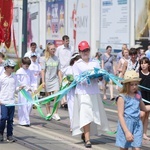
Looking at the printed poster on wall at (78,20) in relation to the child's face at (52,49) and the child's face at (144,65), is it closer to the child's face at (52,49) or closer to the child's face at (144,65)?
the child's face at (52,49)

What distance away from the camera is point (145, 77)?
11.0 meters

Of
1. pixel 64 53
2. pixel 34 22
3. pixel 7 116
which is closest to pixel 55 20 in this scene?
pixel 34 22

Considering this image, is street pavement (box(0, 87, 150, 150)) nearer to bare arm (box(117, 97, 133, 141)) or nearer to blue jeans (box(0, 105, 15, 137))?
blue jeans (box(0, 105, 15, 137))

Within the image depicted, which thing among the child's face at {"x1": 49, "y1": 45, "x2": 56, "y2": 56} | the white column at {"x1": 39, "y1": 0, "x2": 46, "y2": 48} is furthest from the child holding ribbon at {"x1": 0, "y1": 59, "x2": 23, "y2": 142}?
the white column at {"x1": 39, "y1": 0, "x2": 46, "y2": 48}

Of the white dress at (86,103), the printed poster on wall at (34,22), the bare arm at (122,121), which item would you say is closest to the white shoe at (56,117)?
the white dress at (86,103)

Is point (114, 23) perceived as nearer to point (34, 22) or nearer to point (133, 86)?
point (34, 22)

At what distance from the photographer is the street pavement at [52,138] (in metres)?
10.3

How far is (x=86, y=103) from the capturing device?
10.2 m

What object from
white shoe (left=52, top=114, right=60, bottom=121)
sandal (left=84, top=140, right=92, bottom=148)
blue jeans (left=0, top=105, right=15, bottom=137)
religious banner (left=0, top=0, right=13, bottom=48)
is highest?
religious banner (left=0, top=0, right=13, bottom=48)

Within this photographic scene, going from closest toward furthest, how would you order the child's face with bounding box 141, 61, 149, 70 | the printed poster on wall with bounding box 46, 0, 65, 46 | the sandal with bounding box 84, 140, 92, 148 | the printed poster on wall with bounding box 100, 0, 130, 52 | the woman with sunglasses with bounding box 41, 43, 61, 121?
the sandal with bounding box 84, 140, 92, 148 → the child's face with bounding box 141, 61, 149, 70 → the woman with sunglasses with bounding box 41, 43, 61, 121 → the printed poster on wall with bounding box 100, 0, 130, 52 → the printed poster on wall with bounding box 46, 0, 65, 46

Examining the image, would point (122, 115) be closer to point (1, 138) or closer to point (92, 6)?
point (1, 138)

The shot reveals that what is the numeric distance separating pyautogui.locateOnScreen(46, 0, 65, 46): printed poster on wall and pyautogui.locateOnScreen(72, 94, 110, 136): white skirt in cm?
2616

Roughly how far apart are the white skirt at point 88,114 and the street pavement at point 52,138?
1.00 ft

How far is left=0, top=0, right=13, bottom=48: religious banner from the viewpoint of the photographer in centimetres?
1418
